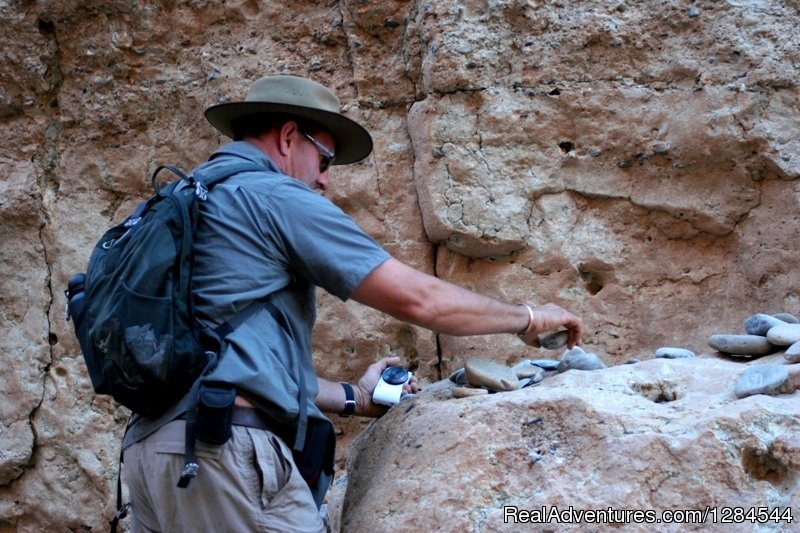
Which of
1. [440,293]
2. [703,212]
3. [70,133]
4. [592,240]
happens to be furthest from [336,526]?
[70,133]

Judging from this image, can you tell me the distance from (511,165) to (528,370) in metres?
1.05

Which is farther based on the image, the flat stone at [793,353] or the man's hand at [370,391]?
the man's hand at [370,391]

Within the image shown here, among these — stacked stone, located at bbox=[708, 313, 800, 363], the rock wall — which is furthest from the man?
the rock wall

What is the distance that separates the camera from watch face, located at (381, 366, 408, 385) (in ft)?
9.93

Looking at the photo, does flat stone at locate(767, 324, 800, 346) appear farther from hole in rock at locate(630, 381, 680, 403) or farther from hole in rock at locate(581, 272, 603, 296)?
hole in rock at locate(581, 272, 603, 296)

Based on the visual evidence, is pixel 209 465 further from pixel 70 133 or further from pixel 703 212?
pixel 70 133

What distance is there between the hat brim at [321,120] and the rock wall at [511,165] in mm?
952

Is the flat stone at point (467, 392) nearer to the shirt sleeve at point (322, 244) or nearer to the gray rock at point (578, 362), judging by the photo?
the gray rock at point (578, 362)

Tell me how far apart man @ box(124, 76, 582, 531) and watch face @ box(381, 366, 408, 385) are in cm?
50

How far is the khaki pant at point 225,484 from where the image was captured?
7.45 ft

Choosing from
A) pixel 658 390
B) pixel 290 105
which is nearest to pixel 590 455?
pixel 658 390

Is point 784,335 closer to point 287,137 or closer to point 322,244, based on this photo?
point 322,244

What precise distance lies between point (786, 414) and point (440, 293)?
80 centimetres

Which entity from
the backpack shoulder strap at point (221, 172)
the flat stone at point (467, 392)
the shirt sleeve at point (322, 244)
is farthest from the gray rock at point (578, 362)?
the backpack shoulder strap at point (221, 172)
